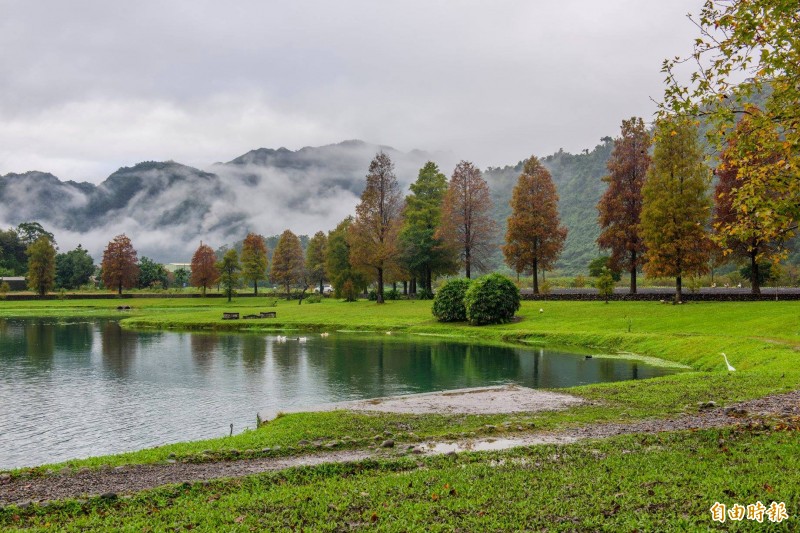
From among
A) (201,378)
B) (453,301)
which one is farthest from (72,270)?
(201,378)

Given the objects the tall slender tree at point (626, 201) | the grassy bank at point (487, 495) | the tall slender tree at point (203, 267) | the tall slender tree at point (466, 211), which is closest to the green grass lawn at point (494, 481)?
the grassy bank at point (487, 495)

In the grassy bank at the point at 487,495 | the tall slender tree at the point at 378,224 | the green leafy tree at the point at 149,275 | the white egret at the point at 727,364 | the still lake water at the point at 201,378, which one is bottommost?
the still lake water at the point at 201,378

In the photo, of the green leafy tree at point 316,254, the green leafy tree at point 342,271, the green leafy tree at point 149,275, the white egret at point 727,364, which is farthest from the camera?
the green leafy tree at point 149,275

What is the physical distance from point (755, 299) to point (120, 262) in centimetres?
10570

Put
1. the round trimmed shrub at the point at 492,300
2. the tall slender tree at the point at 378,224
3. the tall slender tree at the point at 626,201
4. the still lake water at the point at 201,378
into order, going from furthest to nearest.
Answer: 1. the tall slender tree at the point at 378,224
2. the tall slender tree at the point at 626,201
3. the round trimmed shrub at the point at 492,300
4. the still lake water at the point at 201,378

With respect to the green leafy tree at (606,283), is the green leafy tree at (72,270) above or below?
above

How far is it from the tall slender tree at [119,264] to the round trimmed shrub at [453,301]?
78743 millimetres

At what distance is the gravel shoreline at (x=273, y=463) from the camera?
10.5m

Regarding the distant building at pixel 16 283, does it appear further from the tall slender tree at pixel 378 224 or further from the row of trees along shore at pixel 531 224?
the tall slender tree at pixel 378 224

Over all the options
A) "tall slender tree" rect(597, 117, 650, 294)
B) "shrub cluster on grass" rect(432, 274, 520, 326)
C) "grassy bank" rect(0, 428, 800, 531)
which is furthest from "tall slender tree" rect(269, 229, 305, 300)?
"grassy bank" rect(0, 428, 800, 531)

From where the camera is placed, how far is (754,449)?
10.8m

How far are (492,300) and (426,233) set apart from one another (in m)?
26.7

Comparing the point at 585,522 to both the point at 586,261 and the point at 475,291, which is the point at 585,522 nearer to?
the point at 475,291

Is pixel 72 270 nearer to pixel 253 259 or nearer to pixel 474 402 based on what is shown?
pixel 253 259
